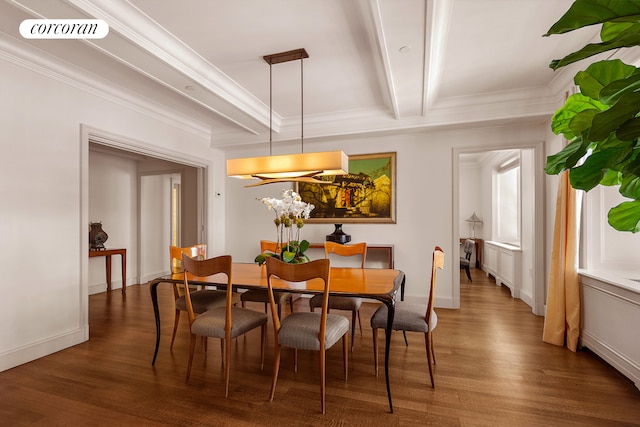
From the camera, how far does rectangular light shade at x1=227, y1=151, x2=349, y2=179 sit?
2.74 meters

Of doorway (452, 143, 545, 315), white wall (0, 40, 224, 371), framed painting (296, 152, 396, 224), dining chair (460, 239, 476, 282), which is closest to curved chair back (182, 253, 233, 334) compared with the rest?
white wall (0, 40, 224, 371)

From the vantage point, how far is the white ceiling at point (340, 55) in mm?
2391

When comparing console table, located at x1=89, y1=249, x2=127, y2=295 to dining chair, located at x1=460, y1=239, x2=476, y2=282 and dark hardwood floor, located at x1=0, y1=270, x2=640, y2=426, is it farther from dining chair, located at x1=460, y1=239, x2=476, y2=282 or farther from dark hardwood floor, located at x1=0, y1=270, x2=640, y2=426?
dining chair, located at x1=460, y1=239, x2=476, y2=282

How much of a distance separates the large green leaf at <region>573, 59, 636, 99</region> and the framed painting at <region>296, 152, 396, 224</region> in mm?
4166

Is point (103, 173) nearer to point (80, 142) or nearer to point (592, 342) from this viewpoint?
point (80, 142)

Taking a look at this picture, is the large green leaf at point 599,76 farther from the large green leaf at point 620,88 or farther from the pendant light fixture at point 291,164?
the pendant light fixture at point 291,164

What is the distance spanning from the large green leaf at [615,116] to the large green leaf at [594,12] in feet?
0.38

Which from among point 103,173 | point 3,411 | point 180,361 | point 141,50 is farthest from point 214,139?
point 3,411

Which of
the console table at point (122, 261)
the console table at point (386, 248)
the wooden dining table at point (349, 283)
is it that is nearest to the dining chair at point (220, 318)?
the wooden dining table at point (349, 283)

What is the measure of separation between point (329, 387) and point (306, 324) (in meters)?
0.53

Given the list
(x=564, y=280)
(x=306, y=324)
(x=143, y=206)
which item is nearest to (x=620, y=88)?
(x=306, y=324)

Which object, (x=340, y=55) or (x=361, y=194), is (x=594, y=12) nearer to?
(x=340, y=55)

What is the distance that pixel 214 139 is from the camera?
17.5 feet

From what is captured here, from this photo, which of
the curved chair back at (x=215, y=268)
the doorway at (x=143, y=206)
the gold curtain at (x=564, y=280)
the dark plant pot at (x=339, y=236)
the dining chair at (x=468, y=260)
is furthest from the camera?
the dining chair at (x=468, y=260)
